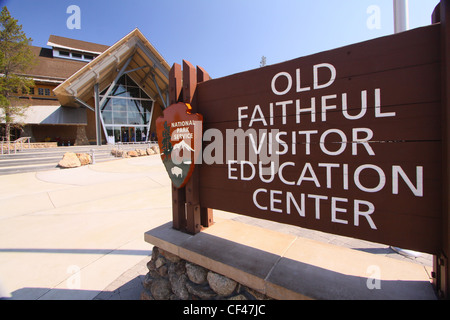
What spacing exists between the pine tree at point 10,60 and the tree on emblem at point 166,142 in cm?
2134

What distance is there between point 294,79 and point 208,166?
3.55ft

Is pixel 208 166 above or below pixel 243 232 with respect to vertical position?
above

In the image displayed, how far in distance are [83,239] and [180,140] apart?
2.97 m

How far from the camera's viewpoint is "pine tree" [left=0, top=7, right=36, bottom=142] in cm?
1655

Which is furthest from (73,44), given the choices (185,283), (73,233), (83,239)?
(185,283)

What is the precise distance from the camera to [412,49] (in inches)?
46.8

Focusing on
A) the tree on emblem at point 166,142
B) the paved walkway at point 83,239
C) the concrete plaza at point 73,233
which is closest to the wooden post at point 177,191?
the tree on emblem at point 166,142

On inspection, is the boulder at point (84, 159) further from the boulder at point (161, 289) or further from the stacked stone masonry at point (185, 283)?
the boulder at point (161, 289)

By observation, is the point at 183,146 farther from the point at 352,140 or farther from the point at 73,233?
the point at 73,233

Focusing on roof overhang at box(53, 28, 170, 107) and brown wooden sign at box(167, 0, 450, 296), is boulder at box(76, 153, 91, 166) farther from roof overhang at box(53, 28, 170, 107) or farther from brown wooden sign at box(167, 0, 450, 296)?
brown wooden sign at box(167, 0, 450, 296)

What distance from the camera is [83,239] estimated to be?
3.68m

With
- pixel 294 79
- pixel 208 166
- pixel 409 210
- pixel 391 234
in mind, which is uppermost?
pixel 294 79
